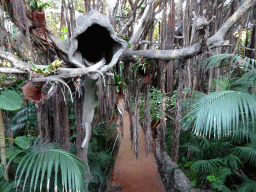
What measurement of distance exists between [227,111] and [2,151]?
1909mm

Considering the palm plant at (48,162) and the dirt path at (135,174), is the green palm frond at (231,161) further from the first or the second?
the palm plant at (48,162)

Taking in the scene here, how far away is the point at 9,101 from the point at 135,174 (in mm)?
2890

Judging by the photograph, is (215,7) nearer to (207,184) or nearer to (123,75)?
(123,75)

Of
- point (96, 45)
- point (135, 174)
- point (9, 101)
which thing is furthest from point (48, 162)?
point (135, 174)

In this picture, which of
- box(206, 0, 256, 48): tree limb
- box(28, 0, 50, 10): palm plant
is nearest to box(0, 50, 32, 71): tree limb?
box(28, 0, 50, 10): palm plant

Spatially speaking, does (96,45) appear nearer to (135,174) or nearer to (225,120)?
(225,120)

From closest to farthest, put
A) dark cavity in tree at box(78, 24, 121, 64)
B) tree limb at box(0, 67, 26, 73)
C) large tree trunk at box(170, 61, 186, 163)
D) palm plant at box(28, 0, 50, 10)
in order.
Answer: tree limb at box(0, 67, 26, 73), palm plant at box(28, 0, 50, 10), dark cavity in tree at box(78, 24, 121, 64), large tree trunk at box(170, 61, 186, 163)

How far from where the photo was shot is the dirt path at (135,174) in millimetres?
3141

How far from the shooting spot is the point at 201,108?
1.42m

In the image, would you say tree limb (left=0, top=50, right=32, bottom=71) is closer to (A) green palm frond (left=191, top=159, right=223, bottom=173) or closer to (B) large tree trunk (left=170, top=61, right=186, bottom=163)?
(B) large tree trunk (left=170, top=61, right=186, bottom=163)

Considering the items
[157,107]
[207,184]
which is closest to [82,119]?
[207,184]

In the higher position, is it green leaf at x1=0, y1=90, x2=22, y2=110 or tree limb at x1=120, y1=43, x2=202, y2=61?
tree limb at x1=120, y1=43, x2=202, y2=61

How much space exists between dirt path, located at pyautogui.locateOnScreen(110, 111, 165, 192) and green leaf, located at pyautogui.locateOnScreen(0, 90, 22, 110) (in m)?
2.54

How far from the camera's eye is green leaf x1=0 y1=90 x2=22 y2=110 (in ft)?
4.09
